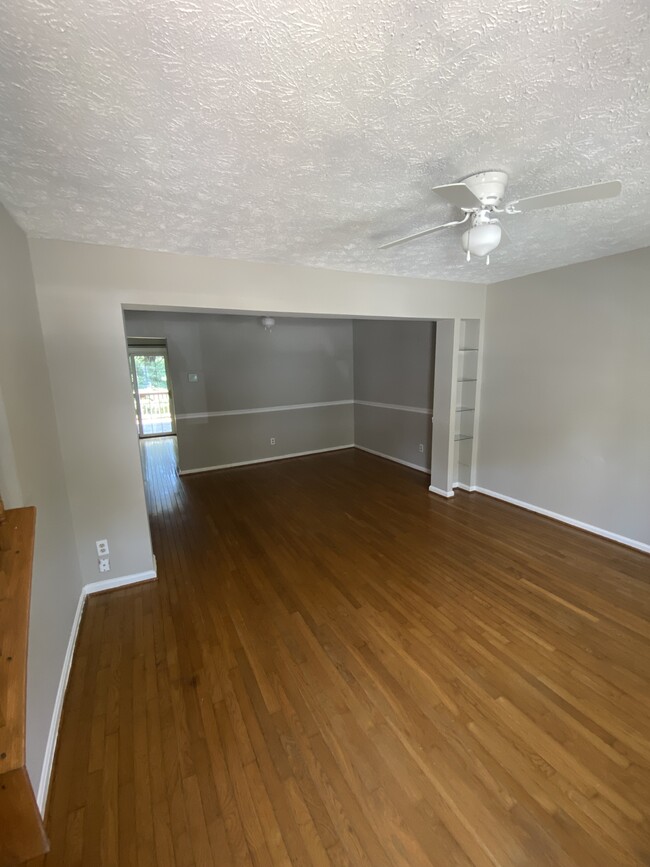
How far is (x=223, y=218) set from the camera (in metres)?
1.87

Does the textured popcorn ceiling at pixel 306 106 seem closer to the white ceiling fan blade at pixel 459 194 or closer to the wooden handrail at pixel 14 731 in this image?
the white ceiling fan blade at pixel 459 194

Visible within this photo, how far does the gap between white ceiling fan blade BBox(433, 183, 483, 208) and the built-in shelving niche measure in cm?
258

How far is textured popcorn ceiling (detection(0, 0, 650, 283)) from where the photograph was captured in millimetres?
809

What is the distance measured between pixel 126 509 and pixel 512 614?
9.07 feet

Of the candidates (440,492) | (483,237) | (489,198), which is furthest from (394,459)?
(489,198)

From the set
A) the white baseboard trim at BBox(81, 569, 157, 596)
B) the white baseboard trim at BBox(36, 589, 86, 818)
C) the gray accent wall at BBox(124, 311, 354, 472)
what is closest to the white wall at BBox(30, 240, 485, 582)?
the white baseboard trim at BBox(81, 569, 157, 596)

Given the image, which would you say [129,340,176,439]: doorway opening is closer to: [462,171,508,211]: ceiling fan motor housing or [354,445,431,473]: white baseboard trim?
[354,445,431,473]: white baseboard trim

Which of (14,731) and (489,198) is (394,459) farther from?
(14,731)

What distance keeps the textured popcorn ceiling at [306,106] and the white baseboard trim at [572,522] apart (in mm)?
2564

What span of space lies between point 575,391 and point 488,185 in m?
2.46

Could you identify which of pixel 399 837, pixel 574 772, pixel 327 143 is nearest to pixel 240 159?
pixel 327 143

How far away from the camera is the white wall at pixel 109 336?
2199 mm

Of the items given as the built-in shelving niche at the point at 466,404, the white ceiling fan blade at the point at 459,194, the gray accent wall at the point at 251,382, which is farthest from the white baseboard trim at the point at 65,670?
the built-in shelving niche at the point at 466,404

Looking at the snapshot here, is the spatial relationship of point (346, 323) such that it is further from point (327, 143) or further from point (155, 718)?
point (155, 718)
